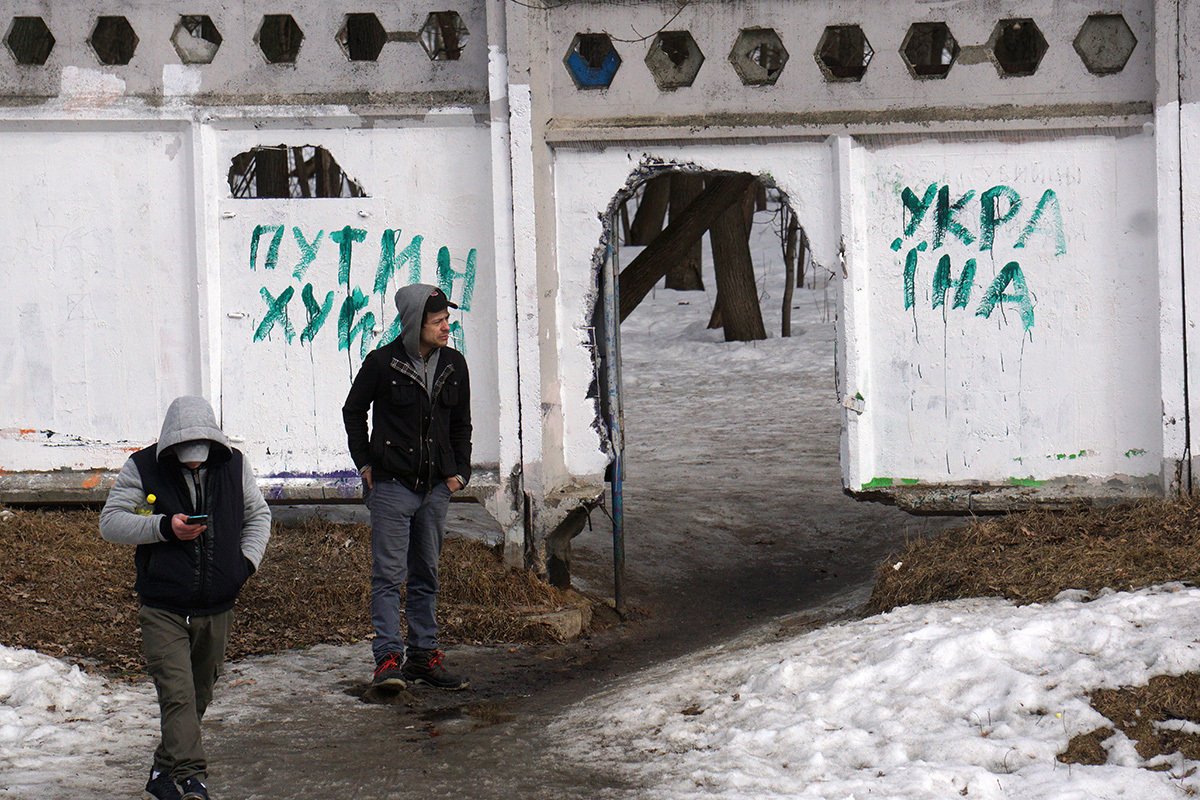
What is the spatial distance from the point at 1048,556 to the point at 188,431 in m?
4.17

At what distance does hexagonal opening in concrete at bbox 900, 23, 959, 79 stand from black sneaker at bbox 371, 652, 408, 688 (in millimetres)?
4268

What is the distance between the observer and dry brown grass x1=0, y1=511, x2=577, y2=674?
24.6 feet

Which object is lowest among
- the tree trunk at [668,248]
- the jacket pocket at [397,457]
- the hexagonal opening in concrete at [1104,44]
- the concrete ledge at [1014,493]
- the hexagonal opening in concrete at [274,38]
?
the concrete ledge at [1014,493]

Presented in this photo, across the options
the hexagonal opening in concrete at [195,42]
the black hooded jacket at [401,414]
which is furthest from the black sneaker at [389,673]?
the hexagonal opening in concrete at [195,42]

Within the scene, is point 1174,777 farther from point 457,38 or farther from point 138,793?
point 457,38

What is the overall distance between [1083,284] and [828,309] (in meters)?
15.5

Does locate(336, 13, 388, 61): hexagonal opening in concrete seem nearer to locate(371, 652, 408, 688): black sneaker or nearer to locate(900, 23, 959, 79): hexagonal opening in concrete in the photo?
locate(900, 23, 959, 79): hexagonal opening in concrete

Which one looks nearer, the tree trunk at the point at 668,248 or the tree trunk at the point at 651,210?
the tree trunk at the point at 668,248

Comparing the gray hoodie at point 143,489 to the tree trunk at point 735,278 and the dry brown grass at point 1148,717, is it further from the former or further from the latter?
the tree trunk at point 735,278

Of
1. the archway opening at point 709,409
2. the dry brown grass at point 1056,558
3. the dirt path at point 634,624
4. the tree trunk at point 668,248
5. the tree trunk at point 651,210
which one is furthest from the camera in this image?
the tree trunk at point 651,210

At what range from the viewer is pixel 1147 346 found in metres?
8.14

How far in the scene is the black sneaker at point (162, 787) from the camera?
515 centimetres

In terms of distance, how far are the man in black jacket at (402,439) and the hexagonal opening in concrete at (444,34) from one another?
2348 millimetres

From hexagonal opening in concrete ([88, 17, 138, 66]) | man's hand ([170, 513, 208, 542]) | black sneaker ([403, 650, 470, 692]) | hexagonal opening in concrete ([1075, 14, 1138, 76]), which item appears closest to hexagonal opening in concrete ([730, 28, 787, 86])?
hexagonal opening in concrete ([1075, 14, 1138, 76])
